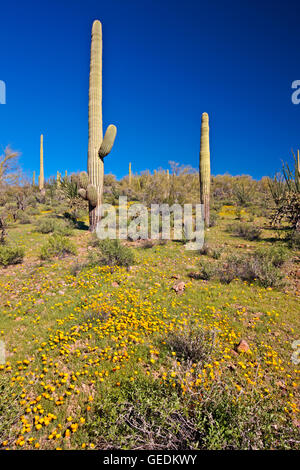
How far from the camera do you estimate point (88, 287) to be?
4.73 meters

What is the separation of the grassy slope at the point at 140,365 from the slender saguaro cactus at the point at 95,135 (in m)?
5.15

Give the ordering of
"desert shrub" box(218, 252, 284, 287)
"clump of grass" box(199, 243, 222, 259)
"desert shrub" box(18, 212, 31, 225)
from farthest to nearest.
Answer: "desert shrub" box(18, 212, 31, 225) → "clump of grass" box(199, 243, 222, 259) → "desert shrub" box(218, 252, 284, 287)

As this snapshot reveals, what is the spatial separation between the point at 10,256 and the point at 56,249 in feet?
3.92

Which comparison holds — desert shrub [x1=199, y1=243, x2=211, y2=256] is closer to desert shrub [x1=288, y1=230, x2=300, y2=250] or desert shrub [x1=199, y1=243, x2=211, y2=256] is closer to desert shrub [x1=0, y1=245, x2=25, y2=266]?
desert shrub [x1=288, y1=230, x2=300, y2=250]

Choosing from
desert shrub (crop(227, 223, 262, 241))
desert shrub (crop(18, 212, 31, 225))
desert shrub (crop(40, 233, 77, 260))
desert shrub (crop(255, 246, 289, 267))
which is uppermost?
desert shrub (crop(18, 212, 31, 225))

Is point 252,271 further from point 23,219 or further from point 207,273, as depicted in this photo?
point 23,219

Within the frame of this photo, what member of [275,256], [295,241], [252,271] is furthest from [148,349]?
[295,241]

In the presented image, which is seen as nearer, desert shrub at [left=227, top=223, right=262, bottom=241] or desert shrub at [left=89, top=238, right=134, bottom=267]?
desert shrub at [left=89, top=238, right=134, bottom=267]

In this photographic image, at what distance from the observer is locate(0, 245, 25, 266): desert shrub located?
5.98 meters

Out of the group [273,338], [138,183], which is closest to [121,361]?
[273,338]

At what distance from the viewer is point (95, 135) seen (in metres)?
9.75

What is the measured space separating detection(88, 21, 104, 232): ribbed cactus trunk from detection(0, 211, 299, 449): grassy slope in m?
5.81

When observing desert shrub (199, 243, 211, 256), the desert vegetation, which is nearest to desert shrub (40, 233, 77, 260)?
the desert vegetation

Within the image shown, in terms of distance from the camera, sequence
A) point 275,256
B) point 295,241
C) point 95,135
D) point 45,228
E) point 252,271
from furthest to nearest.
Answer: point 45,228 < point 95,135 < point 295,241 < point 275,256 < point 252,271
